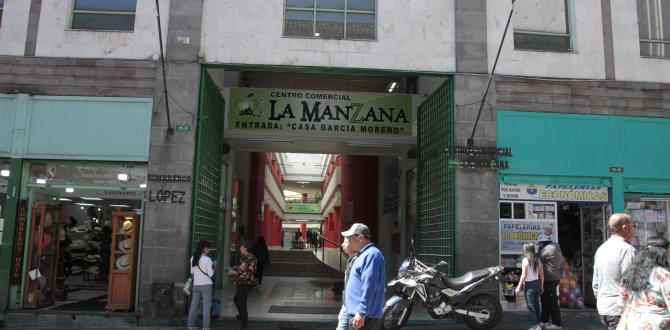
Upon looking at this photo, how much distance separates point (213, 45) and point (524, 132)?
19.5 ft

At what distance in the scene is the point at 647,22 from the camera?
11.5 metres

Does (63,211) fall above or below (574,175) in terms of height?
below

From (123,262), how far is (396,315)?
16.9 ft

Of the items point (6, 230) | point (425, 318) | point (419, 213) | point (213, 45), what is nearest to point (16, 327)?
point (6, 230)

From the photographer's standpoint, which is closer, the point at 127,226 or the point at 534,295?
the point at 534,295

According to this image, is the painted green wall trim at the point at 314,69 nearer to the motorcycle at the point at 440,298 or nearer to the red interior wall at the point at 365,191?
the motorcycle at the point at 440,298

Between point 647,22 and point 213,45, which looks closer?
point 213,45

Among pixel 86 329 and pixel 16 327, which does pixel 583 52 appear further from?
pixel 16 327

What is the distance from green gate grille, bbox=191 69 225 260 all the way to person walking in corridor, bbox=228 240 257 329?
1.28 metres

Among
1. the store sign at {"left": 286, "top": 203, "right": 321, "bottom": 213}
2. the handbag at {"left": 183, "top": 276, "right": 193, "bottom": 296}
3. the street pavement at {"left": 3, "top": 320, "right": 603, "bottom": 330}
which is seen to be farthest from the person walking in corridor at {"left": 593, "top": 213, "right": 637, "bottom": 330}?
the store sign at {"left": 286, "top": 203, "right": 321, "bottom": 213}

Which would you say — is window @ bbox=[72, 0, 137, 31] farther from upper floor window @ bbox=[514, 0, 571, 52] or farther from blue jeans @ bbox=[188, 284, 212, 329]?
upper floor window @ bbox=[514, 0, 571, 52]

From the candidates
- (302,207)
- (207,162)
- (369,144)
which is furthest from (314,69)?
(302,207)

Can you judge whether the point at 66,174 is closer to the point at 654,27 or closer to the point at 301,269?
the point at 654,27

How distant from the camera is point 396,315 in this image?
849 cm
